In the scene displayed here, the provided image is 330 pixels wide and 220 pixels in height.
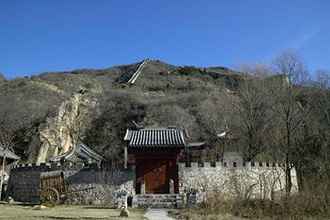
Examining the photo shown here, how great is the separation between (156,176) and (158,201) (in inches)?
127

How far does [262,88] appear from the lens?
4388cm

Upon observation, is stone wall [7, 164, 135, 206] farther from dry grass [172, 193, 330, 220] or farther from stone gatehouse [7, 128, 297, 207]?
dry grass [172, 193, 330, 220]

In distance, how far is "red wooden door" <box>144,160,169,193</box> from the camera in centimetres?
2814

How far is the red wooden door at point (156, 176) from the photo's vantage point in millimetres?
28141

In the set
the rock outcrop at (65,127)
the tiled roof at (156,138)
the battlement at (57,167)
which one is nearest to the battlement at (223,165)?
the tiled roof at (156,138)

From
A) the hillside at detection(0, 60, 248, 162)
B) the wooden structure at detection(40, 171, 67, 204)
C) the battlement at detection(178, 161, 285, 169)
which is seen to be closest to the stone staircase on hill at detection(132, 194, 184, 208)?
the battlement at detection(178, 161, 285, 169)

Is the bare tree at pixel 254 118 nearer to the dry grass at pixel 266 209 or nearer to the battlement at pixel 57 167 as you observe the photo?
the battlement at pixel 57 167

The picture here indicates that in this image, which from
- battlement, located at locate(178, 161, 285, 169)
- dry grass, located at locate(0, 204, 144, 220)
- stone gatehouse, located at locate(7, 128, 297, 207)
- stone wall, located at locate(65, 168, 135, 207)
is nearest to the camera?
dry grass, located at locate(0, 204, 144, 220)

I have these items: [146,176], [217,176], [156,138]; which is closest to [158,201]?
[146,176]

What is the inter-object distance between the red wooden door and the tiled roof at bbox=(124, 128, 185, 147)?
56.9 inches

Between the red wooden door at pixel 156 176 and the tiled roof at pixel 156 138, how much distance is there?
1.45 metres

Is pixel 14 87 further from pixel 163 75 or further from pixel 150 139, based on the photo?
pixel 150 139

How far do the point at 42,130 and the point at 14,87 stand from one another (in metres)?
23.3

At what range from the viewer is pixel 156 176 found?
28.3 metres
